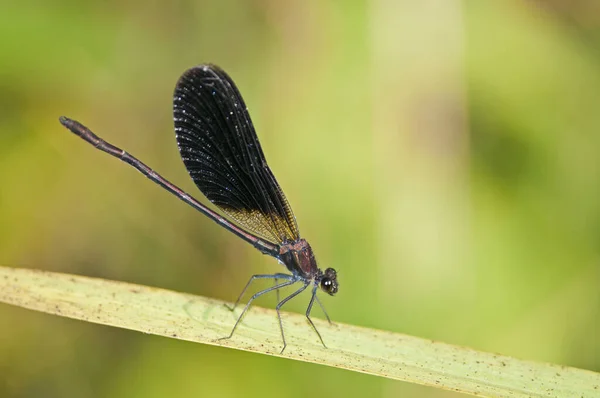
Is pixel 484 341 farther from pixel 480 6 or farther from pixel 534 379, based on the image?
pixel 480 6

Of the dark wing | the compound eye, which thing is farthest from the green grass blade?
the dark wing

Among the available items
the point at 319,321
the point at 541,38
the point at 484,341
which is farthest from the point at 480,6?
the point at 319,321

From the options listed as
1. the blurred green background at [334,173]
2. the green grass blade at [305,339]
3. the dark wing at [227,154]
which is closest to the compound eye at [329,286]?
the blurred green background at [334,173]

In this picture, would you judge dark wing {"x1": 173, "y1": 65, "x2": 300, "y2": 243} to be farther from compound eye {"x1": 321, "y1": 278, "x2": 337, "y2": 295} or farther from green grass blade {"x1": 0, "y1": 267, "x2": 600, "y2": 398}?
green grass blade {"x1": 0, "y1": 267, "x2": 600, "y2": 398}

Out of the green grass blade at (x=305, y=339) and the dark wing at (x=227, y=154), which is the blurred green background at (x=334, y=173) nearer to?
the dark wing at (x=227, y=154)

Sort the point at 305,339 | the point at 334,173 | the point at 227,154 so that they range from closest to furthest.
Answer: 1. the point at 305,339
2. the point at 227,154
3. the point at 334,173

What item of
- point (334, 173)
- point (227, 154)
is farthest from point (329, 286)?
point (227, 154)

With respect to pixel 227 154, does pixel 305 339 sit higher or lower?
lower

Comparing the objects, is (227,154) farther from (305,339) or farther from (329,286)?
(305,339)
